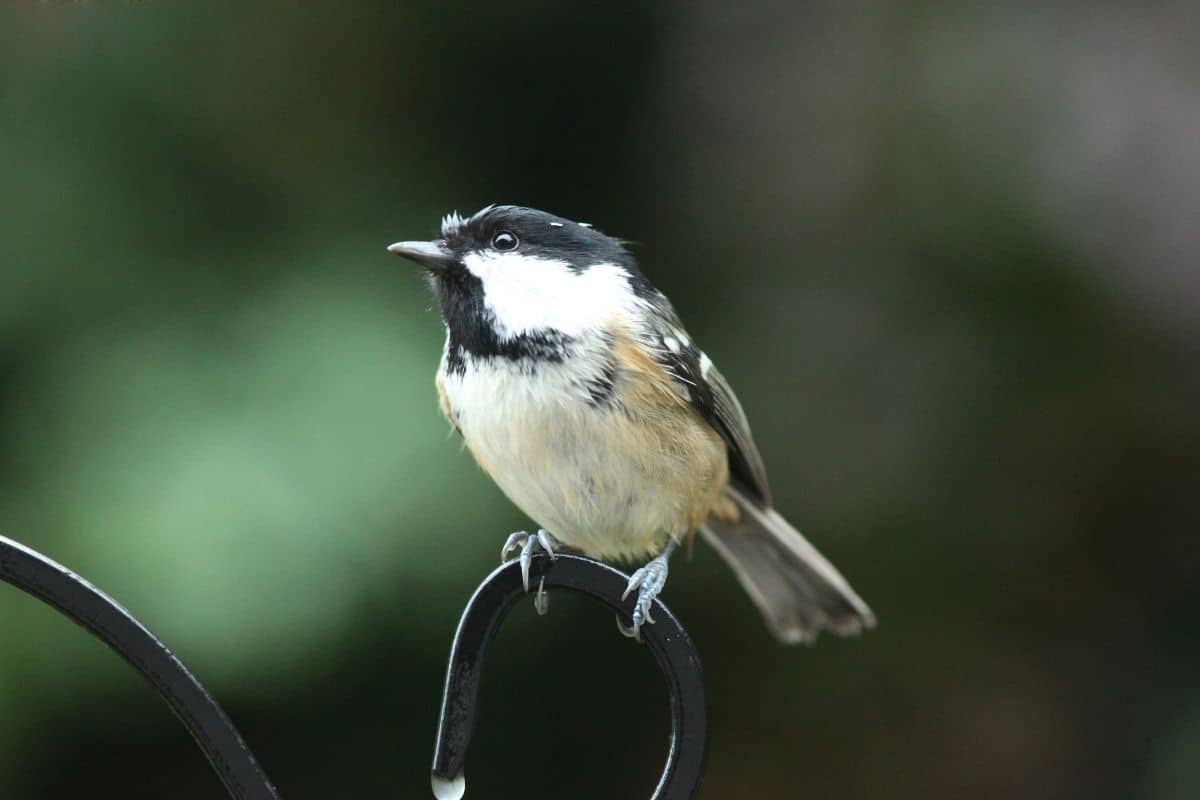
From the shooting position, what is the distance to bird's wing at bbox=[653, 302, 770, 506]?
2078 mm

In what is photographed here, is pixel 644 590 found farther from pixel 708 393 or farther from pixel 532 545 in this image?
pixel 708 393

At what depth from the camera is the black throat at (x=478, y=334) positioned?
5.99 feet

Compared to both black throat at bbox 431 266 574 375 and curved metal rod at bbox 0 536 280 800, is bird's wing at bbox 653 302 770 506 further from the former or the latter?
curved metal rod at bbox 0 536 280 800

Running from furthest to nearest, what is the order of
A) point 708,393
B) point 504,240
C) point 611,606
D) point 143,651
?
point 708,393
point 504,240
point 611,606
point 143,651

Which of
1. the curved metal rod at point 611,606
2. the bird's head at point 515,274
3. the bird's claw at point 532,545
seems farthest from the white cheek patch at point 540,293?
the curved metal rod at point 611,606

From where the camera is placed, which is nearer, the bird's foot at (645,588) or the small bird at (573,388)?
the bird's foot at (645,588)

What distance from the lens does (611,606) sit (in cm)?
154

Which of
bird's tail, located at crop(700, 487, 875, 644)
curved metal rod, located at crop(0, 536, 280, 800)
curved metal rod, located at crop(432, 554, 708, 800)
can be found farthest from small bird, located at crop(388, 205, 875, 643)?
curved metal rod, located at crop(0, 536, 280, 800)

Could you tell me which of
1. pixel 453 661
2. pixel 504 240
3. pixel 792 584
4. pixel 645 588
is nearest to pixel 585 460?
pixel 645 588

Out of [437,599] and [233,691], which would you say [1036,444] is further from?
[233,691]

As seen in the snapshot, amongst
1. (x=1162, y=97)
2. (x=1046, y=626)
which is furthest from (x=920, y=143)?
(x=1046, y=626)

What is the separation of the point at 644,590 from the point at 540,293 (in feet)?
1.49

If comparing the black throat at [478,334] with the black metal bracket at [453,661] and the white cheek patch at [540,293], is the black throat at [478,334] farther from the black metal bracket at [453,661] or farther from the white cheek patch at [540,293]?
the black metal bracket at [453,661]

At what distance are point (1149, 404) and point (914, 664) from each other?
832mm
